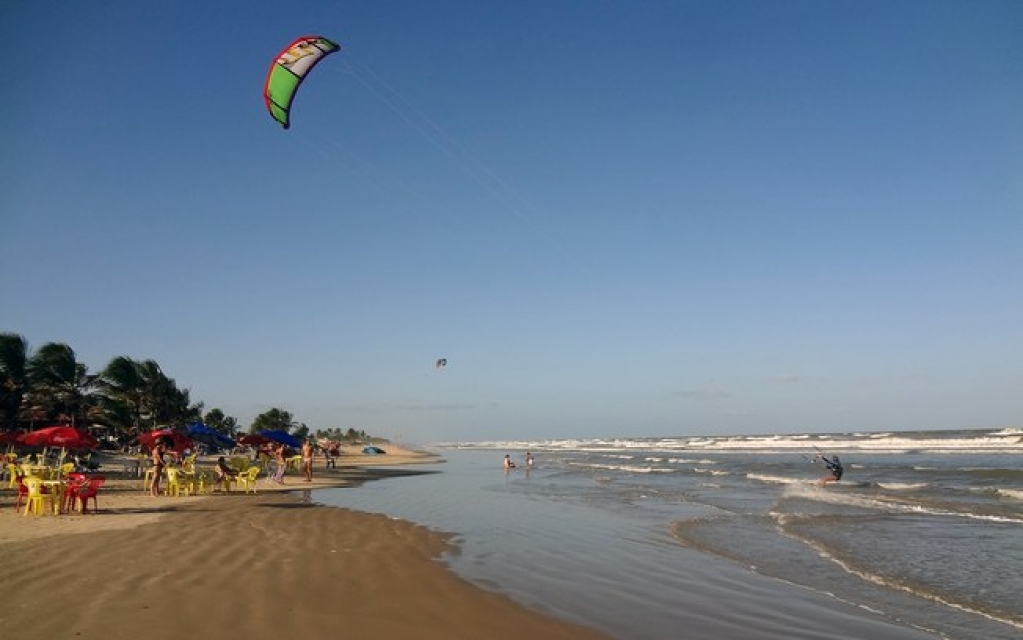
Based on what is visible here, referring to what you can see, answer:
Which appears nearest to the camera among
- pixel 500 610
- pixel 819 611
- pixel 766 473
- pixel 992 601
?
pixel 500 610

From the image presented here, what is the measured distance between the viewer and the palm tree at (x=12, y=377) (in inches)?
1228

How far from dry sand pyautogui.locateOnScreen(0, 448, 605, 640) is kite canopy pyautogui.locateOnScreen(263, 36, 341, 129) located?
23.3 feet

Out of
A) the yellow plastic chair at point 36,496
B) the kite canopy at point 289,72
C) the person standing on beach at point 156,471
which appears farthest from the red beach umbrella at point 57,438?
the kite canopy at point 289,72

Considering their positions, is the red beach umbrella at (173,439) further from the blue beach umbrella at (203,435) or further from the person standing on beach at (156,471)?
the blue beach umbrella at (203,435)

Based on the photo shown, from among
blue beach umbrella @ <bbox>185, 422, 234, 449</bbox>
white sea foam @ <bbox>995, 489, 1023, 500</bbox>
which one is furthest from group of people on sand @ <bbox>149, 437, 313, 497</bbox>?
white sea foam @ <bbox>995, 489, 1023, 500</bbox>

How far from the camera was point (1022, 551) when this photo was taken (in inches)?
462

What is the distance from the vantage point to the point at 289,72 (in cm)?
1209

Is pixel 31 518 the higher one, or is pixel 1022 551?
pixel 31 518

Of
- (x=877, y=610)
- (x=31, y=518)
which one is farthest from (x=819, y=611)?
(x=31, y=518)

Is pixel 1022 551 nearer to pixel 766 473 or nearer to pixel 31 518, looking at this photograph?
pixel 31 518

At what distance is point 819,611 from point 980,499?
1736cm

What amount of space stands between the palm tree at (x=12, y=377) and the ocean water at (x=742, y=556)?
20.2m

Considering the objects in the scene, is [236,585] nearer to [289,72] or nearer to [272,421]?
[289,72]

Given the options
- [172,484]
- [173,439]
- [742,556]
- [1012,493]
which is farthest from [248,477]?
[1012,493]
